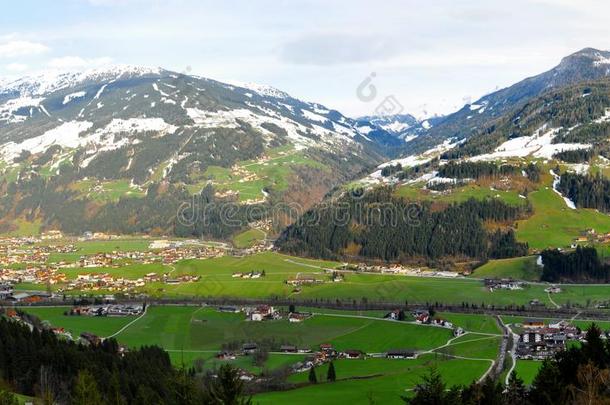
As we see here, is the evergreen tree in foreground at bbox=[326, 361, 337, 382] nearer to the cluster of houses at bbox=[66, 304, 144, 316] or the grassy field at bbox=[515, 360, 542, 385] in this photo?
the grassy field at bbox=[515, 360, 542, 385]

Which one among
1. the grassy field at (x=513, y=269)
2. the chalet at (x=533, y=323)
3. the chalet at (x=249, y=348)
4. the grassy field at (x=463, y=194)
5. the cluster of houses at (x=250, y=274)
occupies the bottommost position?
the chalet at (x=249, y=348)

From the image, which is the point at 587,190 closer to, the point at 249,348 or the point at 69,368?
the point at 249,348

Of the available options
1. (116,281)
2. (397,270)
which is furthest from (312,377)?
(116,281)

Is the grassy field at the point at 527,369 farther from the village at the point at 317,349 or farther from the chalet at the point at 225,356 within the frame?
the chalet at the point at 225,356

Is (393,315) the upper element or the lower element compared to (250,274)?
lower

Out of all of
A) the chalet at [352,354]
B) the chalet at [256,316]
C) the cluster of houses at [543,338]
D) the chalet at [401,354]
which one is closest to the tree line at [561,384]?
the cluster of houses at [543,338]

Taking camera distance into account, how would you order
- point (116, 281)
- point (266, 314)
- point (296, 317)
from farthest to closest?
point (116, 281), point (266, 314), point (296, 317)

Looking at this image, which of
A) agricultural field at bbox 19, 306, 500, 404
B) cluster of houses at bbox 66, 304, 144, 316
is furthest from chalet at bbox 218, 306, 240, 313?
cluster of houses at bbox 66, 304, 144, 316
